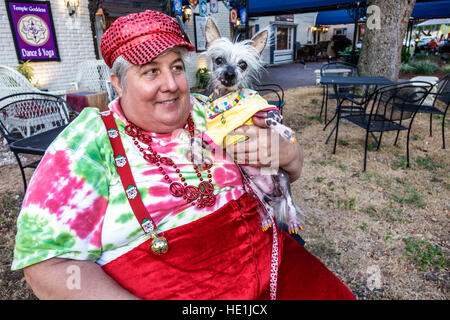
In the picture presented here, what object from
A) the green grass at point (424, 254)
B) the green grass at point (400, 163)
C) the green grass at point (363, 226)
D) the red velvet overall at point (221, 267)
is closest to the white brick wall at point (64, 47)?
the green grass at point (400, 163)

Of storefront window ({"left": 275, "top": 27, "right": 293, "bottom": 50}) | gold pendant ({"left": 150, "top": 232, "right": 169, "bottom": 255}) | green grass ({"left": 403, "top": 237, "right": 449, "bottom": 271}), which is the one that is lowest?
green grass ({"left": 403, "top": 237, "right": 449, "bottom": 271})

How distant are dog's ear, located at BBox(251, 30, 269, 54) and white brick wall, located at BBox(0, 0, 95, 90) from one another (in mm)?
7855

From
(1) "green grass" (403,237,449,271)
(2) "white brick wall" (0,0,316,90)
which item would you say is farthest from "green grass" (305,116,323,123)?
(1) "green grass" (403,237,449,271)

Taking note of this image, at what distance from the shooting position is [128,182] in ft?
3.96

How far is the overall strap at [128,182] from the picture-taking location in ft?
3.90

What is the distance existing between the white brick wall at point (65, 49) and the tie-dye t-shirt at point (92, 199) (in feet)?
26.2

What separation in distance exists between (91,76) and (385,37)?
8.74m

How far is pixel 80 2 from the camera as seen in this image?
26.4ft

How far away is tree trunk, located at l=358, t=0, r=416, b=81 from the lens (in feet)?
24.0

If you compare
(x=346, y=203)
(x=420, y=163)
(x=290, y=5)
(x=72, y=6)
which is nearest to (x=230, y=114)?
(x=346, y=203)

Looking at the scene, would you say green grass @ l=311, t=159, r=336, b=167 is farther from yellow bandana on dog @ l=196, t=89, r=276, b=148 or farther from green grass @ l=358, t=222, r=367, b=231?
yellow bandana on dog @ l=196, t=89, r=276, b=148

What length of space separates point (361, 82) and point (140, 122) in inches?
218

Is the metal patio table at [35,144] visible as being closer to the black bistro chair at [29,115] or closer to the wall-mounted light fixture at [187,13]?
the black bistro chair at [29,115]

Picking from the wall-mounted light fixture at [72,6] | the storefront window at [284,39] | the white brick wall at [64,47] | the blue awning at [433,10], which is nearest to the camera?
the white brick wall at [64,47]
